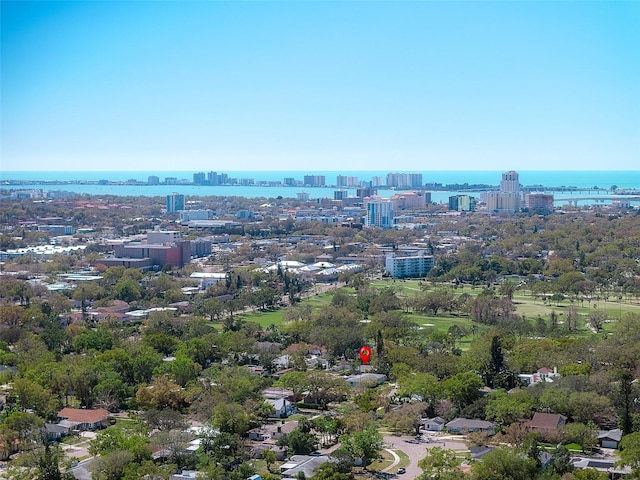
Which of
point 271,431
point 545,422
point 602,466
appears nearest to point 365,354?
point 271,431

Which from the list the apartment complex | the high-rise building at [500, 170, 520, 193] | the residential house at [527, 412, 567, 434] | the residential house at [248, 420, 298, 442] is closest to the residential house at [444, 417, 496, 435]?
the residential house at [527, 412, 567, 434]

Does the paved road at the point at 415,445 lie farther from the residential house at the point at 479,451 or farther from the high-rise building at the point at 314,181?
the high-rise building at the point at 314,181

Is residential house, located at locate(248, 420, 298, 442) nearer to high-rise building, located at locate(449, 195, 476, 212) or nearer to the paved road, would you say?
the paved road

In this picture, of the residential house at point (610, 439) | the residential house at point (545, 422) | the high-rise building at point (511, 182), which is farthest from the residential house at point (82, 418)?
the high-rise building at point (511, 182)

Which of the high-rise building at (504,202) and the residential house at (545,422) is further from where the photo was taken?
the high-rise building at (504,202)

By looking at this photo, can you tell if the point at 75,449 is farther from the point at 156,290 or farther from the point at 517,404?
the point at 156,290
